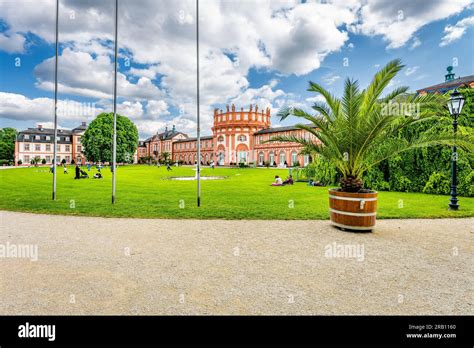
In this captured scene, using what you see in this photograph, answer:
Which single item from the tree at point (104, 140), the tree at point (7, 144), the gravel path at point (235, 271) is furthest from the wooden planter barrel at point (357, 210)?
the tree at point (7, 144)

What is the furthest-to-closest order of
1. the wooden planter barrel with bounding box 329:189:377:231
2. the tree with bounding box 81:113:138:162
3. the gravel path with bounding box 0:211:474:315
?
1. the tree with bounding box 81:113:138:162
2. the wooden planter barrel with bounding box 329:189:377:231
3. the gravel path with bounding box 0:211:474:315

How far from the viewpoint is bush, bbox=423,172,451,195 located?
549 inches

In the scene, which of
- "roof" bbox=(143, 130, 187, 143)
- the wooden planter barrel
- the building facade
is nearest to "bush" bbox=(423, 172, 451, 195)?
the wooden planter barrel

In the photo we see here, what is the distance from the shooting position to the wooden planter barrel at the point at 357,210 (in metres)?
6.50

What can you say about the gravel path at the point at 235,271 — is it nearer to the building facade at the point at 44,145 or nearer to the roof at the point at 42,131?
the building facade at the point at 44,145

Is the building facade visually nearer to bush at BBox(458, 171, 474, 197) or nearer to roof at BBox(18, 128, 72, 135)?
roof at BBox(18, 128, 72, 135)

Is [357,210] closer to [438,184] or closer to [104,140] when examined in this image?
[438,184]

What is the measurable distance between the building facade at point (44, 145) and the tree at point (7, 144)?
285cm

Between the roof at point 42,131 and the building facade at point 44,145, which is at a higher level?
the roof at point 42,131

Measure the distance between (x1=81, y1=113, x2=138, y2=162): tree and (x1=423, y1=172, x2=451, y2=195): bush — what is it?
53.4m
